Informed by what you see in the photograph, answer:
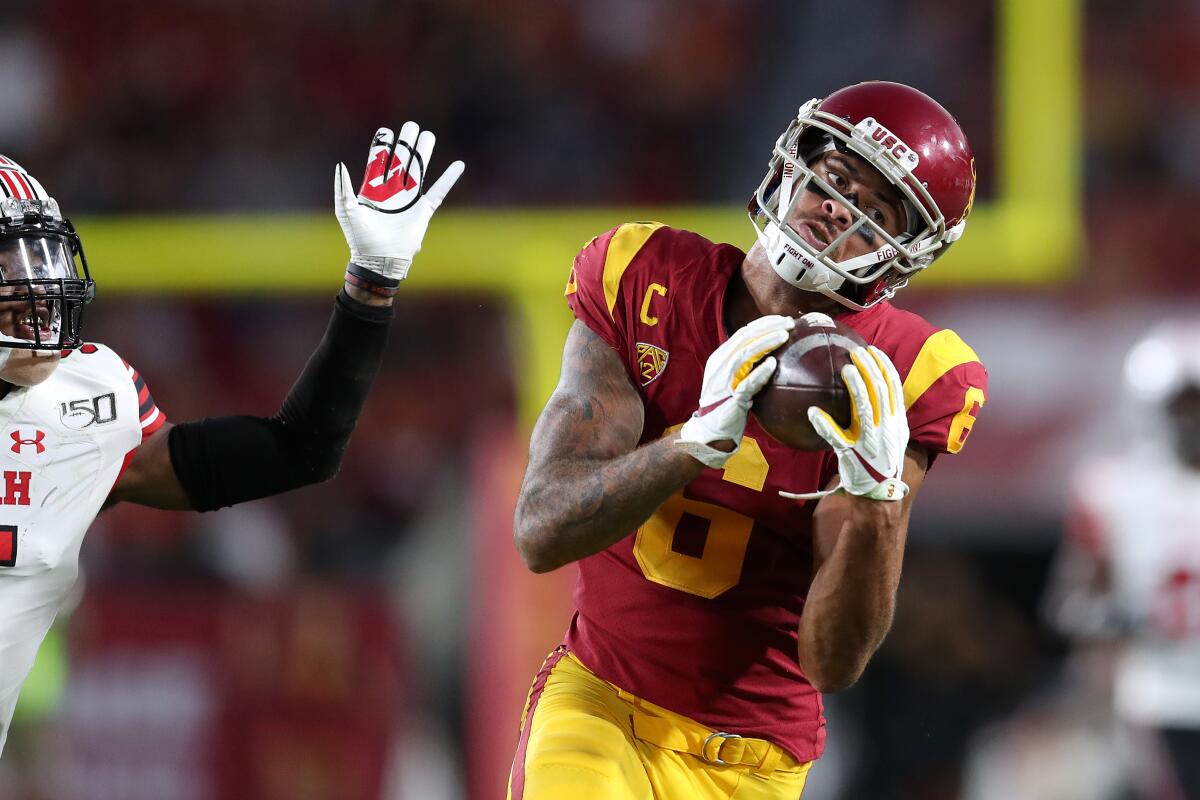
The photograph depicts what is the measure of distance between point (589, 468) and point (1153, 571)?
2981 millimetres

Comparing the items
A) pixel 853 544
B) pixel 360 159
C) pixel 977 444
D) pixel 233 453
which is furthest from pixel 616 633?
pixel 360 159

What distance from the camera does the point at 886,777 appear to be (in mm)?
4996

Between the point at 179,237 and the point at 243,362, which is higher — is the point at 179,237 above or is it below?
above

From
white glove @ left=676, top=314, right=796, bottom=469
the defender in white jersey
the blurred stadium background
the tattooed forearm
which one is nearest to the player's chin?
the tattooed forearm

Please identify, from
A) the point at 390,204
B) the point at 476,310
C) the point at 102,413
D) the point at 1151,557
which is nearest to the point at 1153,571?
the point at 1151,557

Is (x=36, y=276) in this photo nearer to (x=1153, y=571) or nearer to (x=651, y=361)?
(x=651, y=361)

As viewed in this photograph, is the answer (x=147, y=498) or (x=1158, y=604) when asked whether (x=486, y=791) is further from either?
(x=147, y=498)

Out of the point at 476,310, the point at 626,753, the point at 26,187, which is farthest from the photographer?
the point at 476,310

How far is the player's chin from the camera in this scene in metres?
2.26

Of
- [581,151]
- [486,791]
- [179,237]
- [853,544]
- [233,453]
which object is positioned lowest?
[486,791]

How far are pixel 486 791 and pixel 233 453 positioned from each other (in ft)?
7.47

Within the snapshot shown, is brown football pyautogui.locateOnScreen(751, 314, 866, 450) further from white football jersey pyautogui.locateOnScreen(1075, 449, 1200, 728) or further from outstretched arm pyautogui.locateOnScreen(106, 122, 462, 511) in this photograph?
white football jersey pyautogui.locateOnScreen(1075, 449, 1200, 728)

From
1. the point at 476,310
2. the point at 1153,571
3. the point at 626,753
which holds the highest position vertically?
the point at 626,753

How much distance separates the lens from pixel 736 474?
2.20 meters
